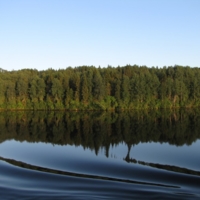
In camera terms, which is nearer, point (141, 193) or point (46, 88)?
point (141, 193)

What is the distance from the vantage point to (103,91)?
84.6 meters

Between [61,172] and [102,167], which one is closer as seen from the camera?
[61,172]

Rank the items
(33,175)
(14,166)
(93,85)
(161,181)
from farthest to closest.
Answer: (93,85), (14,166), (33,175), (161,181)

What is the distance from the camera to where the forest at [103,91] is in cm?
8544

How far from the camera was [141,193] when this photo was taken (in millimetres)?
11711

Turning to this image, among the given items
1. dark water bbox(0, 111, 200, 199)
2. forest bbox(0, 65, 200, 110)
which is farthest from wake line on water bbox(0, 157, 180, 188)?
forest bbox(0, 65, 200, 110)

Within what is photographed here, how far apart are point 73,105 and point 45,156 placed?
217 ft

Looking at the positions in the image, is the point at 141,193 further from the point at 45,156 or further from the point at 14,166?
the point at 45,156

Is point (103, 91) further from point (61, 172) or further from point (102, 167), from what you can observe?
point (61, 172)

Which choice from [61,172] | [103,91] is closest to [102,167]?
[61,172]

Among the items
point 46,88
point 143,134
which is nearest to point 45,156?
point 143,134

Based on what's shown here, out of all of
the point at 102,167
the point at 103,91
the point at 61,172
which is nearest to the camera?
the point at 61,172

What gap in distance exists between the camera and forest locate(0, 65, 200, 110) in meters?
85.4

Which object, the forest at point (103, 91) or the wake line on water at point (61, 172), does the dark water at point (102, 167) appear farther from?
the forest at point (103, 91)
